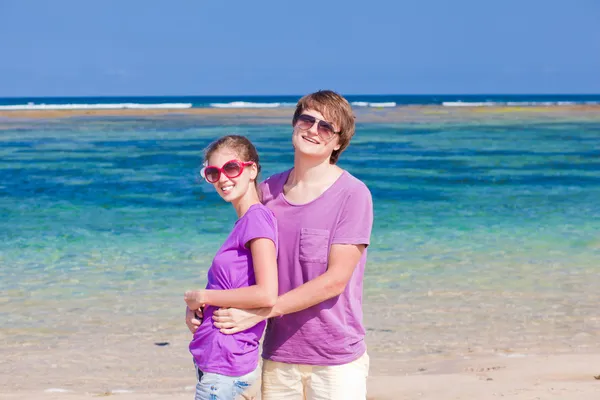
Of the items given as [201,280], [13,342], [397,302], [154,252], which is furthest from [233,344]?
[154,252]

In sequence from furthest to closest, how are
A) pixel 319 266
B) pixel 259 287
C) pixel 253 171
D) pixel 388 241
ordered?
1. pixel 388 241
2. pixel 253 171
3. pixel 319 266
4. pixel 259 287

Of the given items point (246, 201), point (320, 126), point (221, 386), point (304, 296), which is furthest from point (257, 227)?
point (221, 386)

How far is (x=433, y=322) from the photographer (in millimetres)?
7305

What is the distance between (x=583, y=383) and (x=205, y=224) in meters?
8.18

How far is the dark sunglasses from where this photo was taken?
10.2 ft

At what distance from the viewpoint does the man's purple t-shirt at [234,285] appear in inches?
120

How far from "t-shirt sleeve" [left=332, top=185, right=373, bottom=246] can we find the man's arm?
3 centimetres

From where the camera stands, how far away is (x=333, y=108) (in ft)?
10.3

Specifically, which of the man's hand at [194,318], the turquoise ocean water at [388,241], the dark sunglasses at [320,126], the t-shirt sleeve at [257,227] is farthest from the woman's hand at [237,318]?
the turquoise ocean water at [388,241]

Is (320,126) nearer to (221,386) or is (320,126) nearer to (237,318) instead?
(237,318)

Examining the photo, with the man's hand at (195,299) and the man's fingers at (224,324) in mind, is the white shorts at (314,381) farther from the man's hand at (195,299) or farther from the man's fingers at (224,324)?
the man's hand at (195,299)

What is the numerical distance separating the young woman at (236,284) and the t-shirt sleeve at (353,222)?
249 mm

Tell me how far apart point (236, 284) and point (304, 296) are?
0.26 metres

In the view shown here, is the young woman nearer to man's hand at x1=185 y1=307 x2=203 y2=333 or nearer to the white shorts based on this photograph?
man's hand at x1=185 y1=307 x2=203 y2=333
